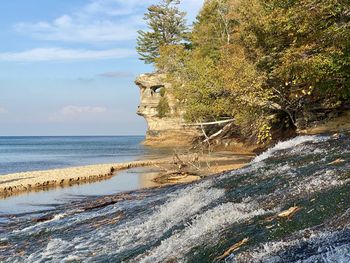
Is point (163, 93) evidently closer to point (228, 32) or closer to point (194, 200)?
point (228, 32)

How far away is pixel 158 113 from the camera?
7881cm

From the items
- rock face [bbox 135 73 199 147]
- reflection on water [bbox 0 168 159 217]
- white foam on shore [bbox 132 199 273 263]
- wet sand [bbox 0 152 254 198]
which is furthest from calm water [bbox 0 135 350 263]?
rock face [bbox 135 73 199 147]

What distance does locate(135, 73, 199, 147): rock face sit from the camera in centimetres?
7588

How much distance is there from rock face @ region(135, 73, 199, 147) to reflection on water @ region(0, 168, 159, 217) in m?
45.8

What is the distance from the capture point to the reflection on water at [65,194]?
66.4 feet

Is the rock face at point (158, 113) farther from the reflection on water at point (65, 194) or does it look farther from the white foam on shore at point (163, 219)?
the white foam on shore at point (163, 219)

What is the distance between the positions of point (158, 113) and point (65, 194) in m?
55.5

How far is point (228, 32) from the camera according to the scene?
185 ft

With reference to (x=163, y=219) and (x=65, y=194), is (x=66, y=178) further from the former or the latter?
(x=163, y=219)

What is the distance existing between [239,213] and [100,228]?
4.79 metres

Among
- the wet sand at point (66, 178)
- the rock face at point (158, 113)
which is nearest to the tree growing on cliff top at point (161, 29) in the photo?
the rock face at point (158, 113)

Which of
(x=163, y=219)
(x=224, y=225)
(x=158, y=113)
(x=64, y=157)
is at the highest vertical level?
(x=158, y=113)

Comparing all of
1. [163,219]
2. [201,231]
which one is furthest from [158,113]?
[201,231]

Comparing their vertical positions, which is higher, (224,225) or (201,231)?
(224,225)
